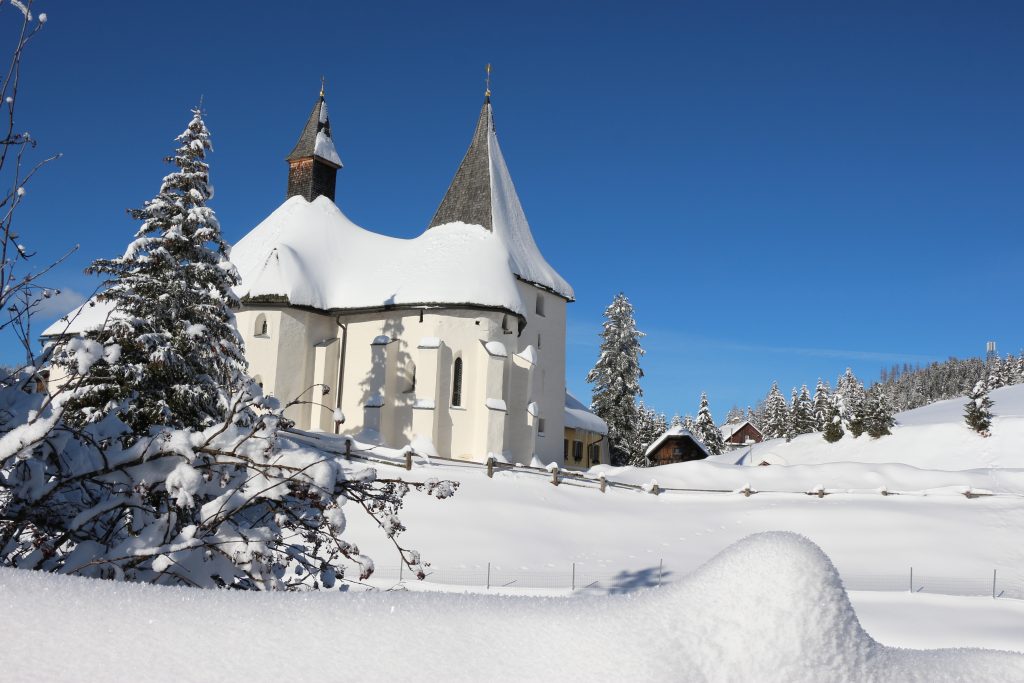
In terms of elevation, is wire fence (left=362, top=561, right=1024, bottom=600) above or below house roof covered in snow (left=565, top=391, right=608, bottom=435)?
below

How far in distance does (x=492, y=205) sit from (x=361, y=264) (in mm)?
6215

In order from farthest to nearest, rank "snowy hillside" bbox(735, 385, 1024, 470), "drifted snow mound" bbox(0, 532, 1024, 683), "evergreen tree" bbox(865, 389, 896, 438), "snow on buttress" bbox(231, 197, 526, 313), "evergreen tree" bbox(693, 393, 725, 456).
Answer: "evergreen tree" bbox(693, 393, 725, 456), "evergreen tree" bbox(865, 389, 896, 438), "snowy hillside" bbox(735, 385, 1024, 470), "snow on buttress" bbox(231, 197, 526, 313), "drifted snow mound" bbox(0, 532, 1024, 683)

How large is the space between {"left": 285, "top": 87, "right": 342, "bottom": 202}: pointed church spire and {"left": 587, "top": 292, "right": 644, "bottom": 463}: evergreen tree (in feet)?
64.4

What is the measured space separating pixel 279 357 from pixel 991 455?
114 ft

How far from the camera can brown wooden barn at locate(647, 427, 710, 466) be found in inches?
1843

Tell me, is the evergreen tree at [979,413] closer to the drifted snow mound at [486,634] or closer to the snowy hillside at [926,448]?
the snowy hillside at [926,448]

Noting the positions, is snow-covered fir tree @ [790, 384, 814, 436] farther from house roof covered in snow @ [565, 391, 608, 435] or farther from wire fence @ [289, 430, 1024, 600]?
wire fence @ [289, 430, 1024, 600]

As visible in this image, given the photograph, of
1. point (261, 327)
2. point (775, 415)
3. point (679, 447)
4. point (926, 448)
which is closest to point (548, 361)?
point (679, 447)

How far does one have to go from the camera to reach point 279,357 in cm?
3019

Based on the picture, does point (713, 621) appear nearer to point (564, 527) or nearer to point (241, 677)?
point (241, 677)

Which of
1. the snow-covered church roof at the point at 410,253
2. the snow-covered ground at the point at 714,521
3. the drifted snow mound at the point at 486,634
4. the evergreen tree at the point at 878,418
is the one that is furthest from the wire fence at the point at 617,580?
the evergreen tree at the point at 878,418

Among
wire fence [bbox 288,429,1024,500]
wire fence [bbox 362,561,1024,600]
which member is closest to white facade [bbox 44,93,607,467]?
wire fence [bbox 288,429,1024,500]

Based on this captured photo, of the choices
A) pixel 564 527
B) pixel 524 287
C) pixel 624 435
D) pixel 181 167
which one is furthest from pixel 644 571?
pixel 624 435

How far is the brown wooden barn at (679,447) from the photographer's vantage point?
46812 mm
